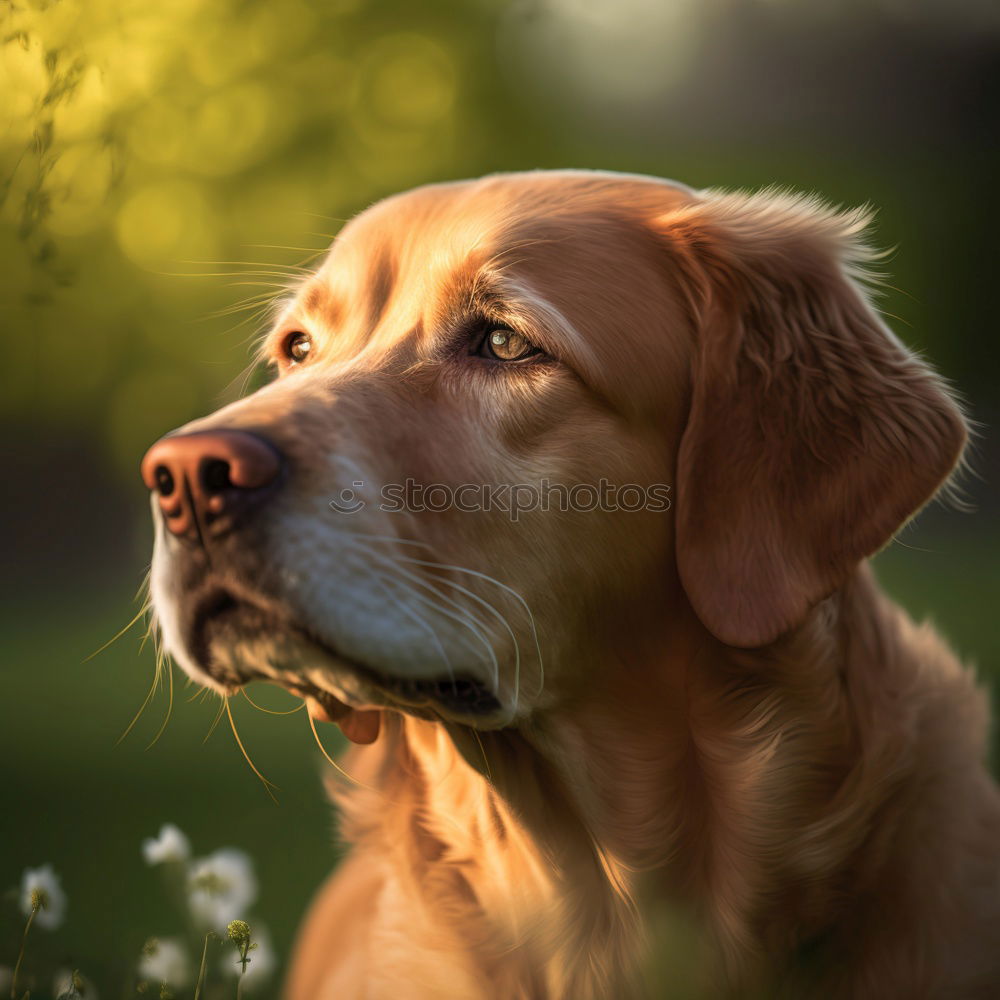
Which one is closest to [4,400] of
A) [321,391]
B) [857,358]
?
[321,391]

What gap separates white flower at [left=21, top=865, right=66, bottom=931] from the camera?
2.51 meters

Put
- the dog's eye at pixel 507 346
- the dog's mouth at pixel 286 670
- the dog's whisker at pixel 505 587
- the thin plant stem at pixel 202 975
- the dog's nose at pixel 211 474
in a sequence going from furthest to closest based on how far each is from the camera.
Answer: the thin plant stem at pixel 202 975 < the dog's eye at pixel 507 346 < the dog's whisker at pixel 505 587 < the dog's mouth at pixel 286 670 < the dog's nose at pixel 211 474

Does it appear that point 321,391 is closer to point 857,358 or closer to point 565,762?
point 565,762

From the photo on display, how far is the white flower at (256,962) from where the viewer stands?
2.26 meters

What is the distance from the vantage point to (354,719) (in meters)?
2.19

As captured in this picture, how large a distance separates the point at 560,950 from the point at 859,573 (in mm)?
1046

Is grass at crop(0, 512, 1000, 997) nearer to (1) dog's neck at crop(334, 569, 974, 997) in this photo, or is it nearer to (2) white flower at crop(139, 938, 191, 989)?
(2) white flower at crop(139, 938, 191, 989)

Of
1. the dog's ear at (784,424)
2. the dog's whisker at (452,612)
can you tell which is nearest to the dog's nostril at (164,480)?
the dog's whisker at (452,612)

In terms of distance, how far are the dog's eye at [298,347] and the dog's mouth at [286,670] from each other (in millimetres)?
968

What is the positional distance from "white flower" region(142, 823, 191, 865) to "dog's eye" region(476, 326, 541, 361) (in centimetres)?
174

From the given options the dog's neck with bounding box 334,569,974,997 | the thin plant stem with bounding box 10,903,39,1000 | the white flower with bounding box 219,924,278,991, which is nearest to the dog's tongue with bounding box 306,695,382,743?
the dog's neck with bounding box 334,569,974,997

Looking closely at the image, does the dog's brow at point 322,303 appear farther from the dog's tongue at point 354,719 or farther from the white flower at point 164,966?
the white flower at point 164,966

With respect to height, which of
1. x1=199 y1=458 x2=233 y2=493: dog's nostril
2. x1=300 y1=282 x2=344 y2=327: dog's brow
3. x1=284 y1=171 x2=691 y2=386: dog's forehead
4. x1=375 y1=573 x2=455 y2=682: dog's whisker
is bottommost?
x1=375 y1=573 x2=455 y2=682: dog's whisker

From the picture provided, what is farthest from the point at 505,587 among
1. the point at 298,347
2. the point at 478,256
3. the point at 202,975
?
the point at 202,975
